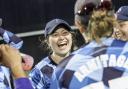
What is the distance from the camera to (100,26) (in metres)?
2.71

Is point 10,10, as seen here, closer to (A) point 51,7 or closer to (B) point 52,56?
(A) point 51,7

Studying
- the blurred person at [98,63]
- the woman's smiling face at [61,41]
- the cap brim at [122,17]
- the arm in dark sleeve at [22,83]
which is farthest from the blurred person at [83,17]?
the woman's smiling face at [61,41]

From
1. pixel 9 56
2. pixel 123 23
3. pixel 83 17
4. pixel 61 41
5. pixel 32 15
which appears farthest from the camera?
pixel 32 15

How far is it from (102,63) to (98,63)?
21mm

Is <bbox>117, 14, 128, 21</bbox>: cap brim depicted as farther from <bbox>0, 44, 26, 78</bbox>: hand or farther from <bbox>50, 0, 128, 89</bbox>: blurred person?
<bbox>0, 44, 26, 78</bbox>: hand

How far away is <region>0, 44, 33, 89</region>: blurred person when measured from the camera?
2.33 metres

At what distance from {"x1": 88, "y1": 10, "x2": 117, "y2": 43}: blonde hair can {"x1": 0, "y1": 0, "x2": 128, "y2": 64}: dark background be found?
5.29m

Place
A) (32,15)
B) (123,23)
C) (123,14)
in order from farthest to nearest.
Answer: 1. (32,15)
2. (123,14)
3. (123,23)

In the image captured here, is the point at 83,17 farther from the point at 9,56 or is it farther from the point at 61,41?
the point at 61,41

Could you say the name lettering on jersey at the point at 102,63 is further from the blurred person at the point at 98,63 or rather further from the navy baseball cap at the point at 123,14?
the navy baseball cap at the point at 123,14

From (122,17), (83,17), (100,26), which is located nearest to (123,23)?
(122,17)

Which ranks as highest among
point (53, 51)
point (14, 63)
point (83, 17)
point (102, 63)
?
point (83, 17)

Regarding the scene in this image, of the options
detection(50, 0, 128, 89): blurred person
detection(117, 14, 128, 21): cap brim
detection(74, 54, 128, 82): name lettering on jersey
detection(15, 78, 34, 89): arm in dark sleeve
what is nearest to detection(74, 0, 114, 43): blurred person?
detection(50, 0, 128, 89): blurred person

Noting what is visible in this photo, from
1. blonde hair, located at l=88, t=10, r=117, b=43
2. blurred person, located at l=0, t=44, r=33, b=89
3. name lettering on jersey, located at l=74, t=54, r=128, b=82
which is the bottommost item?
name lettering on jersey, located at l=74, t=54, r=128, b=82
